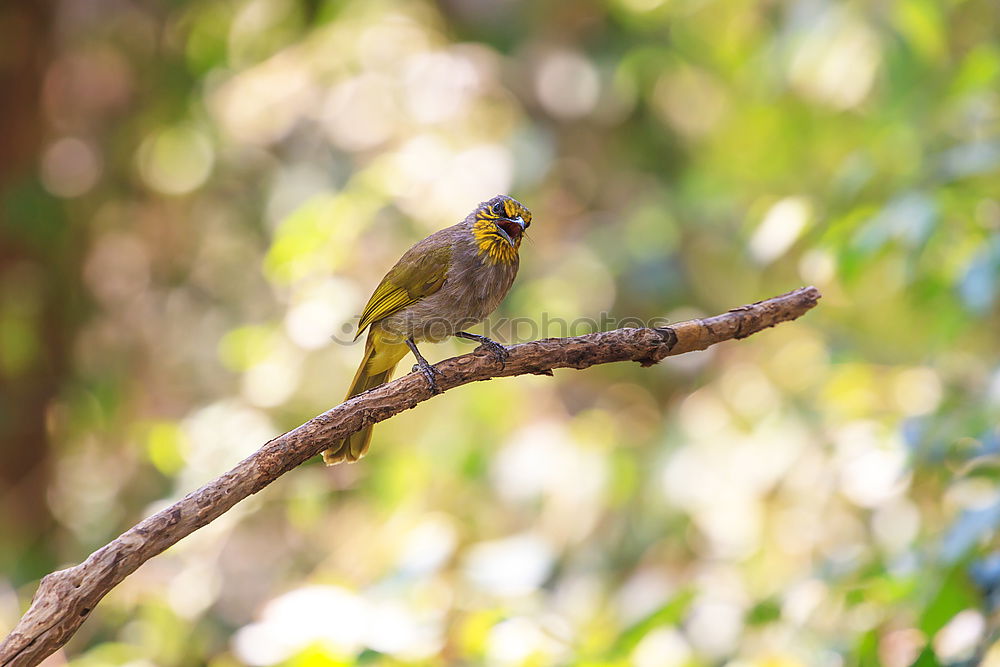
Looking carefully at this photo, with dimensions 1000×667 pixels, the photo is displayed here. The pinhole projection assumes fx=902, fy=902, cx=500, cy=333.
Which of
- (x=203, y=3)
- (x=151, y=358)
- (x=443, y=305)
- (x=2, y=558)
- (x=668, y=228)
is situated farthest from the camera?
(x=151, y=358)

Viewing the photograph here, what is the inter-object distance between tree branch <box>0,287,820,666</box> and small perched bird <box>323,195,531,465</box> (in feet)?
1.90

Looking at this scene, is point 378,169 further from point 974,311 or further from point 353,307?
point 974,311

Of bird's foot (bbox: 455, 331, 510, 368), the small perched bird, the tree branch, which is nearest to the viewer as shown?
the tree branch

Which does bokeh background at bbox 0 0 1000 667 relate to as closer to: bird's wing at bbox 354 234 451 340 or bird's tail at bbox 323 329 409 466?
bird's tail at bbox 323 329 409 466

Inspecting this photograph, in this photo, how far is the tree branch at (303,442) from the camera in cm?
→ 232

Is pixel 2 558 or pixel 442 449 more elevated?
pixel 2 558

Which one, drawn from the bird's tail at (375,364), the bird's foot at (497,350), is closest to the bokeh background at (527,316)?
the bird's tail at (375,364)

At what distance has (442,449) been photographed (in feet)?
17.7

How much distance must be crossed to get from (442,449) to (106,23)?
4.86m

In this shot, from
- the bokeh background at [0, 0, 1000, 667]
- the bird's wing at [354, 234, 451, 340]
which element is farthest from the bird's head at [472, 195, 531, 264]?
the bokeh background at [0, 0, 1000, 667]

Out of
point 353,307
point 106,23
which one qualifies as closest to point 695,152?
point 353,307

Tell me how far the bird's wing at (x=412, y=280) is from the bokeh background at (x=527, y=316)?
1098mm

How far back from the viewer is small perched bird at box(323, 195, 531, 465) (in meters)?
3.76

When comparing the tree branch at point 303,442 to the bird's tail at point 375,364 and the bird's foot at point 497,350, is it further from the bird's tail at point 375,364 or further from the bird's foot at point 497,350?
the bird's tail at point 375,364
